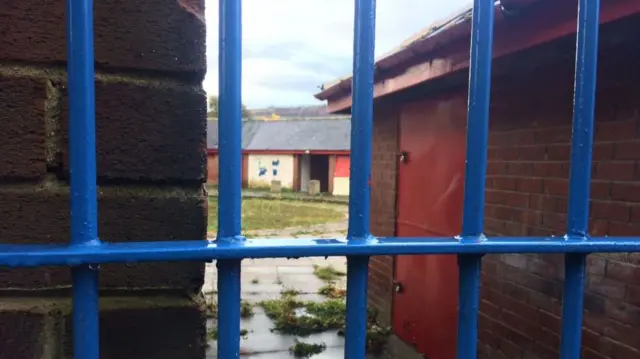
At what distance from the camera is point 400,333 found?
4.74 m

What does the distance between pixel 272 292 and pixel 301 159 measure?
19228mm

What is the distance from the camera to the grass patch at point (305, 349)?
178 inches

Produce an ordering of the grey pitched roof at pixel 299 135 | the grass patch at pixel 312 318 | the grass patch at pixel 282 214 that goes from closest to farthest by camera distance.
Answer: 1. the grass patch at pixel 312 318
2. the grass patch at pixel 282 214
3. the grey pitched roof at pixel 299 135

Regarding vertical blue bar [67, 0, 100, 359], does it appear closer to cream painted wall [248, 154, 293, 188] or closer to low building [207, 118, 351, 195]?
low building [207, 118, 351, 195]

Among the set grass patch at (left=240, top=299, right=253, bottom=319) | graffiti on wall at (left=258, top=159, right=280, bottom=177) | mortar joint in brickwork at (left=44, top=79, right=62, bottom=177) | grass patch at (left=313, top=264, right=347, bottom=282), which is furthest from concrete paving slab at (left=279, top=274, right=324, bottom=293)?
graffiti on wall at (left=258, top=159, right=280, bottom=177)

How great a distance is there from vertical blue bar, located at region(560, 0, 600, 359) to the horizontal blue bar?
4 centimetres

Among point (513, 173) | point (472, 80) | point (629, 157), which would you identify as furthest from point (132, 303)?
point (513, 173)

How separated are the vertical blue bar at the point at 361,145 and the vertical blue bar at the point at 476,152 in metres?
0.18

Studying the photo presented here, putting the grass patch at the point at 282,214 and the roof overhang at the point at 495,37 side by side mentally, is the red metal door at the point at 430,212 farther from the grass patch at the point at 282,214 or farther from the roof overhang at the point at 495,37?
the grass patch at the point at 282,214

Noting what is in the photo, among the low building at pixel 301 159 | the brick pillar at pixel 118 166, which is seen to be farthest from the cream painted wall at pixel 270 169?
the brick pillar at pixel 118 166

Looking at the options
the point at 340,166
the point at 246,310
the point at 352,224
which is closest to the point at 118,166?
the point at 352,224

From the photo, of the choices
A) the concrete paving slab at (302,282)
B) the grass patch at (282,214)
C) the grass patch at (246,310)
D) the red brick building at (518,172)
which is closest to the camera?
the red brick building at (518,172)

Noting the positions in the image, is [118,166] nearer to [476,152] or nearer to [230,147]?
[230,147]

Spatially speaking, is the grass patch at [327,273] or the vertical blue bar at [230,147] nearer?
the vertical blue bar at [230,147]
